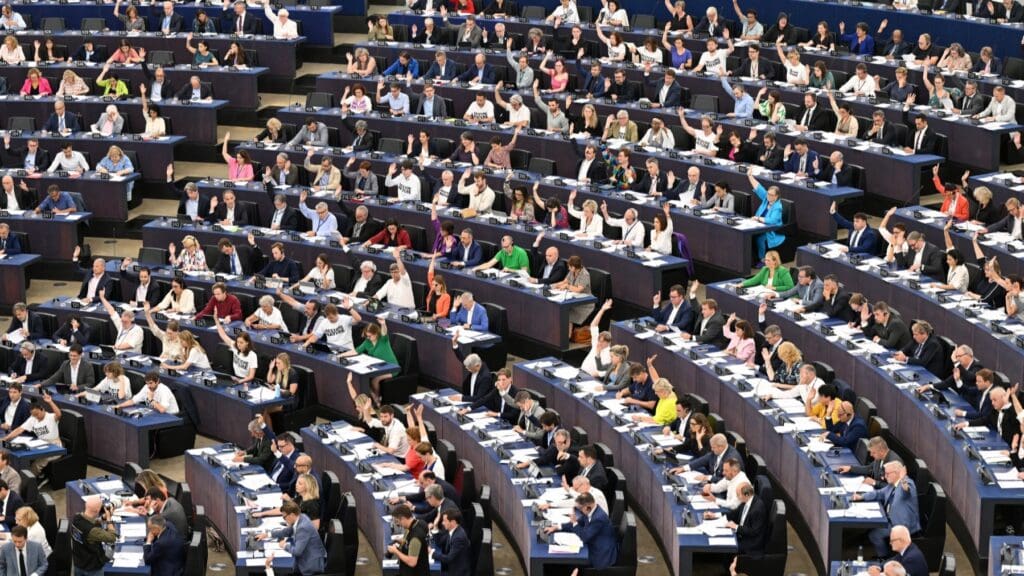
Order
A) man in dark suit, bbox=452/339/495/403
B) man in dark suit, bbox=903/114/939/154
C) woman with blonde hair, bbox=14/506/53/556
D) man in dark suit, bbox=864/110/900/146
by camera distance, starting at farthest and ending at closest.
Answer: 1. man in dark suit, bbox=864/110/900/146
2. man in dark suit, bbox=903/114/939/154
3. man in dark suit, bbox=452/339/495/403
4. woman with blonde hair, bbox=14/506/53/556

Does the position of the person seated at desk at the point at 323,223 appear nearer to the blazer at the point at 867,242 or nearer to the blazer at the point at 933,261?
the blazer at the point at 867,242

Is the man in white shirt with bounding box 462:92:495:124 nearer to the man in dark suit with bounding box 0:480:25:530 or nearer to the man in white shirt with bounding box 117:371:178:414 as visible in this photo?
the man in white shirt with bounding box 117:371:178:414

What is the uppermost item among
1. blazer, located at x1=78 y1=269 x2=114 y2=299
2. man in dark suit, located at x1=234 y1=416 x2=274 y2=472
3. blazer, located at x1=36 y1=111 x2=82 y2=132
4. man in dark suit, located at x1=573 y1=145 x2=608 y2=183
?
blazer, located at x1=36 y1=111 x2=82 y2=132

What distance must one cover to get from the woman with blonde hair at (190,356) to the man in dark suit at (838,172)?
8.36 metres

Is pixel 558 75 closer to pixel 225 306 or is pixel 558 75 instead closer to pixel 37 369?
pixel 225 306

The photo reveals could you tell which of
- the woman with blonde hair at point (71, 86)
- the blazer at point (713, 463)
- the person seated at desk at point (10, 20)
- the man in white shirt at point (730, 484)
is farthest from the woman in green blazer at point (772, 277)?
the person seated at desk at point (10, 20)

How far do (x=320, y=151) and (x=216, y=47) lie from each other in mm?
5160

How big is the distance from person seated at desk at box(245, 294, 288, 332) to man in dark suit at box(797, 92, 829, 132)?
798cm

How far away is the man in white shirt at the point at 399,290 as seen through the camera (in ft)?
69.5

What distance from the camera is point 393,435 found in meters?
17.5

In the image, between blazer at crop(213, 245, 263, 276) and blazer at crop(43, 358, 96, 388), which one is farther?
blazer at crop(213, 245, 263, 276)

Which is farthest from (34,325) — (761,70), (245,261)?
(761,70)

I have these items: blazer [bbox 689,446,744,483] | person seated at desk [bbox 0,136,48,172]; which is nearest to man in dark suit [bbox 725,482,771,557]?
blazer [bbox 689,446,744,483]

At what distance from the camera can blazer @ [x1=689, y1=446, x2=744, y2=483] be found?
51.3 feet
